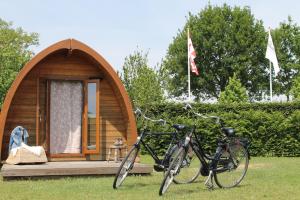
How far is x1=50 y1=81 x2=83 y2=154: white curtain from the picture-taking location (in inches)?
497

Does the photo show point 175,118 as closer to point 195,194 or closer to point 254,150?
point 254,150

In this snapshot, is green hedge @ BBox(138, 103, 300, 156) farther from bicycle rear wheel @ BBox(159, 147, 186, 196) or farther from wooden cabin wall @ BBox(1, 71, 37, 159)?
bicycle rear wheel @ BBox(159, 147, 186, 196)

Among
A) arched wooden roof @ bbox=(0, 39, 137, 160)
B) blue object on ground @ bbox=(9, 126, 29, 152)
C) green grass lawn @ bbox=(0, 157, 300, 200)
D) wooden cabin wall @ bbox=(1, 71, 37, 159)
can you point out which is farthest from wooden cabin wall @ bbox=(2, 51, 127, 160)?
green grass lawn @ bbox=(0, 157, 300, 200)

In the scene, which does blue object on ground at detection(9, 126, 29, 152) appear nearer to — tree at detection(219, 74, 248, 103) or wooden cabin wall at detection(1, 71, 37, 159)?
wooden cabin wall at detection(1, 71, 37, 159)

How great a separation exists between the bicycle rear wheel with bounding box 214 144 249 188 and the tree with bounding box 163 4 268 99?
27.5 meters

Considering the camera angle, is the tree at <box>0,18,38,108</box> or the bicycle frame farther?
the tree at <box>0,18,38,108</box>

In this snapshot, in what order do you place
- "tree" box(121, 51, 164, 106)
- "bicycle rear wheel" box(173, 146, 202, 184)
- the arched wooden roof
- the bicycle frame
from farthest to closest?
A: "tree" box(121, 51, 164, 106) → the arched wooden roof → "bicycle rear wheel" box(173, 146, 202, 184) → the bicycle frame

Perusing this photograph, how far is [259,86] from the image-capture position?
125 ft

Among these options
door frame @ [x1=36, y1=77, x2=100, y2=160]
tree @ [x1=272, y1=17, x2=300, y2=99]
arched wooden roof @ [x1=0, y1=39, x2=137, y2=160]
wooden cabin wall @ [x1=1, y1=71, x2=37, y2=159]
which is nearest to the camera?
arched wooden roof @ [x1=0, y1=39, x2=137, y2=160]

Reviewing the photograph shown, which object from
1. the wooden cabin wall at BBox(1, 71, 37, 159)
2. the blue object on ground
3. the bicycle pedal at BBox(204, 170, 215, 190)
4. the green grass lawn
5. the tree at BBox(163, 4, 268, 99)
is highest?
the tree at BBox(163, 4, 268, 99)

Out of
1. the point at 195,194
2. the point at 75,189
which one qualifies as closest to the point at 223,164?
the point at 195,194

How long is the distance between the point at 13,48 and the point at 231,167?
35.8 m

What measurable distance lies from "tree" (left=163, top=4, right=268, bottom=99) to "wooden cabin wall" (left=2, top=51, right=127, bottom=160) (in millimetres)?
23977

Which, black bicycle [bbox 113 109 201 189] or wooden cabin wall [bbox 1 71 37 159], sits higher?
wooden cabin wall [bbox 1 71 37 159]
